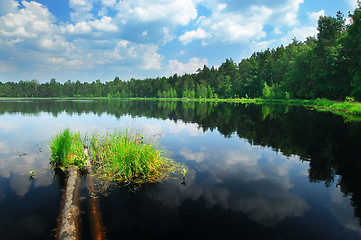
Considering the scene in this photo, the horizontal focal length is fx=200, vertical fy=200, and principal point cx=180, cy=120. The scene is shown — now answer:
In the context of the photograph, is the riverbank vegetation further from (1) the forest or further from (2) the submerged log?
(1) the forest

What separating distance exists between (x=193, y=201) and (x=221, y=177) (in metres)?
2.65

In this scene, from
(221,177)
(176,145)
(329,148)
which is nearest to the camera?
(221,177)

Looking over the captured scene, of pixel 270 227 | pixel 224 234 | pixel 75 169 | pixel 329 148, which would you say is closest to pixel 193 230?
Answer: pixel 224 234

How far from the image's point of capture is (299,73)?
219 ft

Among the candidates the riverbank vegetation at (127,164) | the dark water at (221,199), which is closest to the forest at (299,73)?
the dark water at (221,199)

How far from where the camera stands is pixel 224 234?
219 inches

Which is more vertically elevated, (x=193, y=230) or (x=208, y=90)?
(x=208, y=90)

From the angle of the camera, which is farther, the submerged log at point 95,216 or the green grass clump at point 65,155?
the green grass clump at point 65,155

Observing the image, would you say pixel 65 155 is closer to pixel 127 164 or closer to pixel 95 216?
pixel 127 164

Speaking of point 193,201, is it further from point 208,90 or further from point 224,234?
point 208,90

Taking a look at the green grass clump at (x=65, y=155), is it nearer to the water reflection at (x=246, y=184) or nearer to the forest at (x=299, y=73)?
the water reflection at (x=246, y=184)

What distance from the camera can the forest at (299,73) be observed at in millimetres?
46312

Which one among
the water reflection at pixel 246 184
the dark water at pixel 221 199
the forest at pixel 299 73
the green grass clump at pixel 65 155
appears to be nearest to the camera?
the dark water at pixel 221 199

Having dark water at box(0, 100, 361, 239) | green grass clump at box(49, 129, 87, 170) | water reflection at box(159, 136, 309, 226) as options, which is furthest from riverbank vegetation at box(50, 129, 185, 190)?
water reflection at box(159, 136, 309, 226)
